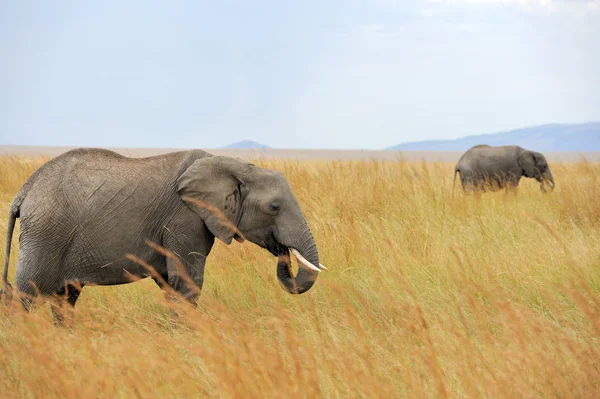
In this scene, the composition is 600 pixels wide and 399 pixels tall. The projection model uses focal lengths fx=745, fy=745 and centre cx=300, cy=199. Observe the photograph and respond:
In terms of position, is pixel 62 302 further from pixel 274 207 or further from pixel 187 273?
pixel 274 207

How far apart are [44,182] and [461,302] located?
8.85 ft

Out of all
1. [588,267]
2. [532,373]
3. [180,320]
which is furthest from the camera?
[588,267]

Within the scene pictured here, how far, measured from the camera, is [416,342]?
4176 mm

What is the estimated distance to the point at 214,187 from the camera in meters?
4.50

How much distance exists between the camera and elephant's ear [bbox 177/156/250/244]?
449 centimetres

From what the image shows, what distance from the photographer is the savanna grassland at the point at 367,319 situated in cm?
286

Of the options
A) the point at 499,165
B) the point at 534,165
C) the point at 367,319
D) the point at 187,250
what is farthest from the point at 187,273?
the point at 534,165

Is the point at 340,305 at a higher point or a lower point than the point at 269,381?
lower

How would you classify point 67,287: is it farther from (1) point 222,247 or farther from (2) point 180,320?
(1) point 222,247

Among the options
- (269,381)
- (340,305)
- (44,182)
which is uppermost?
(44,182)

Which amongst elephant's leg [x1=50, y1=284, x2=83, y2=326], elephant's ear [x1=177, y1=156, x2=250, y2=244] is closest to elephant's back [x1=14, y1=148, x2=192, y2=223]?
elephant's ear [x1=177, y1=156, x2=250, y2=244]

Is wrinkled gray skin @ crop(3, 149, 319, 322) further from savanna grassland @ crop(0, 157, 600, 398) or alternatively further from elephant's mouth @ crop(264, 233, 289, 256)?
savanna grassland @ crop(0, 157, 600, 398)

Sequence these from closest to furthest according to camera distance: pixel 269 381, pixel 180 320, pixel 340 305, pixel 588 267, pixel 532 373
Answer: pixel 269 381 → pixel 532 373 → pixel 180 320 → pixel 340 305 → pixel 588 267

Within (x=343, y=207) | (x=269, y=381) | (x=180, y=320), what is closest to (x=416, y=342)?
(x=180, y=320)
